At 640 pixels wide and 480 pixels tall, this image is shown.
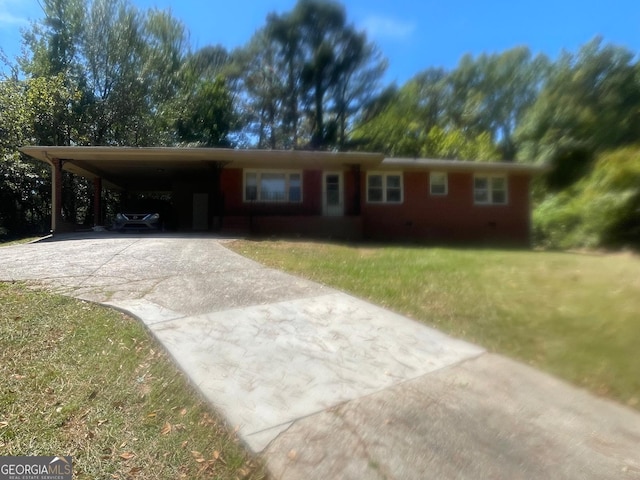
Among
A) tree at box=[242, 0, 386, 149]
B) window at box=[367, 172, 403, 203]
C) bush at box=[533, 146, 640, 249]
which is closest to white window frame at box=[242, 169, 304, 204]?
window at box=[367, 172, 403, 203]

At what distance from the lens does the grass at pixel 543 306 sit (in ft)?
10.9

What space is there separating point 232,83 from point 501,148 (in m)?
2.52

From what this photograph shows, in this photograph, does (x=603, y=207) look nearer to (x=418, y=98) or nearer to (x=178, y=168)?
(x=418, y=98)

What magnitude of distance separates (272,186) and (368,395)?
→ 1205cm

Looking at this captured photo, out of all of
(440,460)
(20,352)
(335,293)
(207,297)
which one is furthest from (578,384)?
(20,352)

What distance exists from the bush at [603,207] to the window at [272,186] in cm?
1180

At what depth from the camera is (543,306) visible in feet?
13.6

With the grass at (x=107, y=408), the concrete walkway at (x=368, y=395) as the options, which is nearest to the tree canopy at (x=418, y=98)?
the concrete walkway at (x=368, y=395)

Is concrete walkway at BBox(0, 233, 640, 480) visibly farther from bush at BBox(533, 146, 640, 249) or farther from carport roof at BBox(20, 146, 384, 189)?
carport roof at BBox(20, 146, 384, 189)

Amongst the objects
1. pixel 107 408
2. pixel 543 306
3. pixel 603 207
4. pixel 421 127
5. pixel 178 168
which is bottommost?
pixel 107 408

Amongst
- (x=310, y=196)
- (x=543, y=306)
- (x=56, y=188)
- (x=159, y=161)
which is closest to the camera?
(x=543, y=306)

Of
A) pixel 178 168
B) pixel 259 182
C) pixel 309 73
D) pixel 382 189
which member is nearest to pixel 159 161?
pixel 178 168

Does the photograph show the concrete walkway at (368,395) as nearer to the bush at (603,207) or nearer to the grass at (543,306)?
the grass at (543,306)

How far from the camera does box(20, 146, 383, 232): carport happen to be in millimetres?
12398
